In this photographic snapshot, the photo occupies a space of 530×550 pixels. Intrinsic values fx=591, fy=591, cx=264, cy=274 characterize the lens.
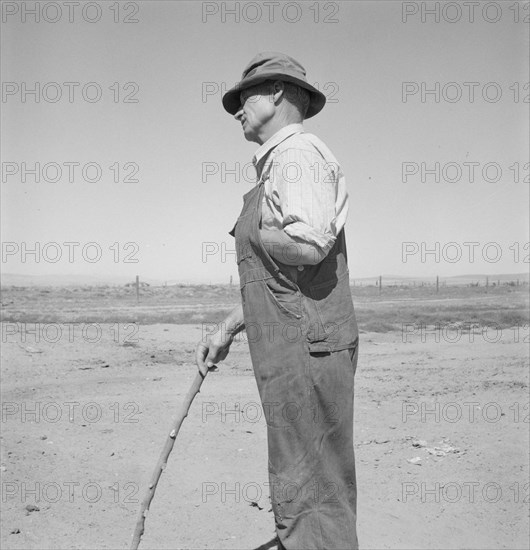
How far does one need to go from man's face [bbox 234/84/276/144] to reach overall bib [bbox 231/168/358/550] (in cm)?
24

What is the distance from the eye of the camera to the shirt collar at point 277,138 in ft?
6.11

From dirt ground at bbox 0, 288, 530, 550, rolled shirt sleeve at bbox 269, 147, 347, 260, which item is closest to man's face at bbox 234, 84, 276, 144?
rolled shirt sleeve at bbox 269, 147, 347, 260

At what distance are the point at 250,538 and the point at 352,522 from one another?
1718 mm

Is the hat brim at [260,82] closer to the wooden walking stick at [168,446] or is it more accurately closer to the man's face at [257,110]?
the man's face at [257,110]

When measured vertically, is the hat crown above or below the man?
above

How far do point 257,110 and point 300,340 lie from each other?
75 cm

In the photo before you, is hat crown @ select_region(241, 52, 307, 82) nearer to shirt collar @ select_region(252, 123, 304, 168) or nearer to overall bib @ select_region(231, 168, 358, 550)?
shirt collar @ select_region(252, 123, 304, 168)

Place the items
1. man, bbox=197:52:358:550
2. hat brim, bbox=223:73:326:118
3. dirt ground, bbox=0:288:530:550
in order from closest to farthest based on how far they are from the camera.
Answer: man, bbox=197:52:358:550
hat brim, bbox=223:73:326:118
dirt ground, bbox=0:288:530:550

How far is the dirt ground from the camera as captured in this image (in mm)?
3484

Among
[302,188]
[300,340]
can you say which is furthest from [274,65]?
[300,340]

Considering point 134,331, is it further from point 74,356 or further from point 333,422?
point 333,422

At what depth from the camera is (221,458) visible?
445 centimetres

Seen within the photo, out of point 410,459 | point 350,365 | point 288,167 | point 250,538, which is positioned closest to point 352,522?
point 350,365

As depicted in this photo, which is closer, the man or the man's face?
the man
